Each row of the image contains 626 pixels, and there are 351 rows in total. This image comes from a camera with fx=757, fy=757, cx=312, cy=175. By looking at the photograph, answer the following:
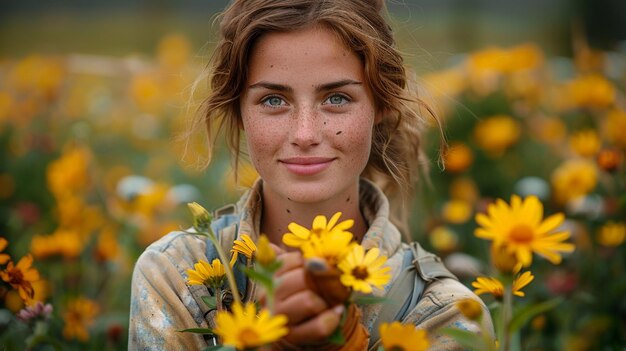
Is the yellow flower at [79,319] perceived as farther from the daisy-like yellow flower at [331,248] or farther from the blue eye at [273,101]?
the daisy-like yellow flower at [331,248]

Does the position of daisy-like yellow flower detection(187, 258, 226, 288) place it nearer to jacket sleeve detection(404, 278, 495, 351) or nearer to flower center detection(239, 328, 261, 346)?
flower center detection(239, 328, 261, 346)

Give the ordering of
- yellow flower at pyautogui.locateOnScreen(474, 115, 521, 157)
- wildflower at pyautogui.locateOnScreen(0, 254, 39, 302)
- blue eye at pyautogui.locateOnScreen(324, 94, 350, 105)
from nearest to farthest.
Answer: wildflower at pyautogui.locateOnScreen(0, 254, 39, 302)
blue eye at pyautogui.locateOnScreen(324, 94, 350, 105)
yellow flower at pyautogui.locateOnScreen(474, 115, 521, 157)

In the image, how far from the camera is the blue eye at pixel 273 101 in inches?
61.9

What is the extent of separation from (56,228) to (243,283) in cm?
169

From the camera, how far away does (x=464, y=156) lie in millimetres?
3262

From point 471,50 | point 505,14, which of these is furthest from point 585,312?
point 505,14

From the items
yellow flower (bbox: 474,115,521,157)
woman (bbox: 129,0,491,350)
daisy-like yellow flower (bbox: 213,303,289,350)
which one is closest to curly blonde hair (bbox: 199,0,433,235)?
woman (bbox: 129,0,491,350)

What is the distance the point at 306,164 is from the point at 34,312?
638mm

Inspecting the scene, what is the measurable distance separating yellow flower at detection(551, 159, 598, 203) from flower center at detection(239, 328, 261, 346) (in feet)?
7.06

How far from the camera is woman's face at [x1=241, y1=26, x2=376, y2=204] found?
1.53m

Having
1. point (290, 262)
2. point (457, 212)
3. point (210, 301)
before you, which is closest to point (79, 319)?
point (210, 301)

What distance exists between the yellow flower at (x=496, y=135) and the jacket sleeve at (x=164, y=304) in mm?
2145

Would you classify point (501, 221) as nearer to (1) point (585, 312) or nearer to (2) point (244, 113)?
(2) point (244, 113)

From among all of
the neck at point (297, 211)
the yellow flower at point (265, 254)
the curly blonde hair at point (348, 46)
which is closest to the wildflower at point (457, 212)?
the curly blonde hair at point (348, 46)
